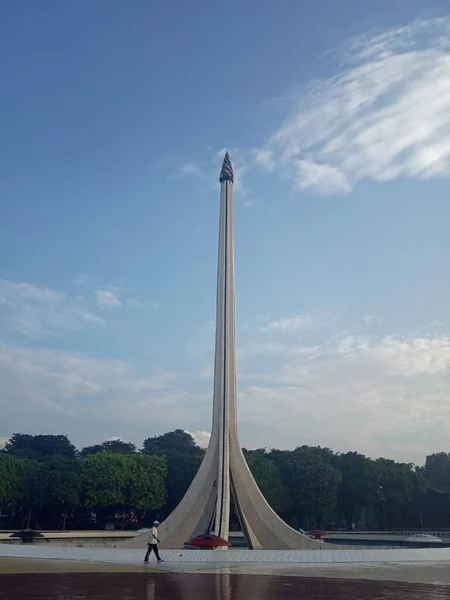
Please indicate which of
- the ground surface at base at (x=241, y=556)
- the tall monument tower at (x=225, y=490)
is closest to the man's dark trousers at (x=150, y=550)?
the ground surface at base at (x=241, y=556)

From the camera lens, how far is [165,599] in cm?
707

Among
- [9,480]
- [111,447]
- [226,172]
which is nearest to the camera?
[226,172]

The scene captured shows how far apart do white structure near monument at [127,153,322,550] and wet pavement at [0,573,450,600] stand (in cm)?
988

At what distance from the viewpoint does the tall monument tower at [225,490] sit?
68.4ft

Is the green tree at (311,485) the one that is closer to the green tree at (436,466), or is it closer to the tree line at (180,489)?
the tree line at (180,489)

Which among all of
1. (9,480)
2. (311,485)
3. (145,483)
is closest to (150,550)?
(145,483)

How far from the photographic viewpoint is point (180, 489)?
37438mm

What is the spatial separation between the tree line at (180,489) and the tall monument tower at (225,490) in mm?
11492

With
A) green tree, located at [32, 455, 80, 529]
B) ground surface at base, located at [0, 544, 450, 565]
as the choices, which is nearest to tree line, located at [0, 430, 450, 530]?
green tree, located at [32, 455, 80, 529]

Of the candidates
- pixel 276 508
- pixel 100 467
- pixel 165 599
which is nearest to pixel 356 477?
pixel 276 508

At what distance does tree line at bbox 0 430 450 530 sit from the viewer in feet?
105

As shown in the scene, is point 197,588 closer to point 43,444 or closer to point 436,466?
point 43,444

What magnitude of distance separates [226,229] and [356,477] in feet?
73.0

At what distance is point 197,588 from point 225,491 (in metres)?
13.8
